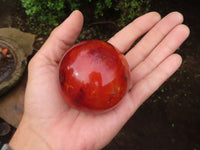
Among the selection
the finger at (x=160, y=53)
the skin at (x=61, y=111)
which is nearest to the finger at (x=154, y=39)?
the finger at (x=160, y=53)

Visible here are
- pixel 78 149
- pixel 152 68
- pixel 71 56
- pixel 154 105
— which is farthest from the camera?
pixel 154 105

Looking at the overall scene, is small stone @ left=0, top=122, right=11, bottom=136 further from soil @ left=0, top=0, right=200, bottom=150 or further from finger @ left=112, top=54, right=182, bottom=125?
finger @ left=112, top=54, right=182, bottom=125

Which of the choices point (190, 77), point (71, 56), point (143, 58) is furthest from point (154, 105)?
point (71, 56)

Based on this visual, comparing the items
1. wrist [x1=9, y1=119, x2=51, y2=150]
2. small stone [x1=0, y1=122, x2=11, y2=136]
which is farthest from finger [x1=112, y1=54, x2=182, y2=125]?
small stone [x1=0, y1=122, x2=11, y2=136]

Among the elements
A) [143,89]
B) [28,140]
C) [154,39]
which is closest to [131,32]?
[154,39]

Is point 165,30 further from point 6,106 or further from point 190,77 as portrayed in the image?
point 6,106

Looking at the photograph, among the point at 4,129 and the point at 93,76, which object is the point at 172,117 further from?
the point at 4,129
